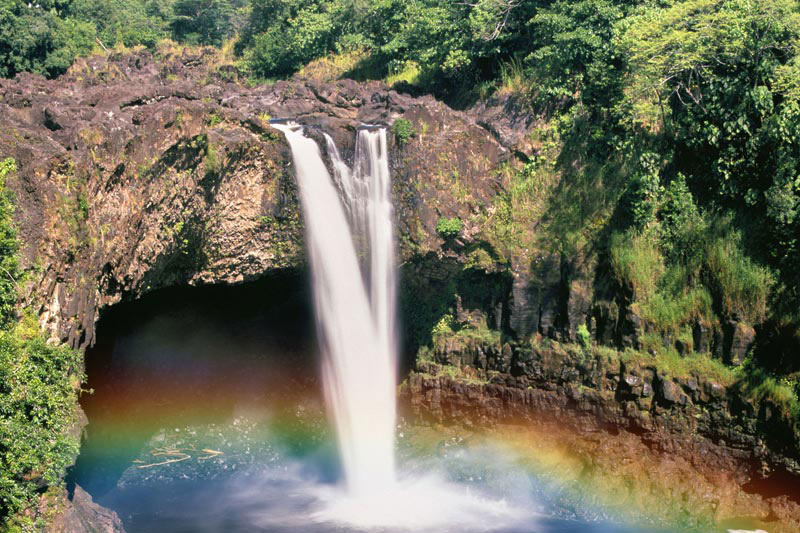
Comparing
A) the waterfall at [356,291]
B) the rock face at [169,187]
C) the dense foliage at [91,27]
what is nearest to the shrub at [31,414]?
the rock face at [169,187]

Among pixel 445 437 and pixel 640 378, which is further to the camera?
pixel 445 437

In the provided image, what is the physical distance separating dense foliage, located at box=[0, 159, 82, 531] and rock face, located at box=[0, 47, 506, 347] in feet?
1.92

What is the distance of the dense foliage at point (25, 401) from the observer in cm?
941

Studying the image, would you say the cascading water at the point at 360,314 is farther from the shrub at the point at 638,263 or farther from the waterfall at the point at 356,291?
the shrub at the point at 638,263

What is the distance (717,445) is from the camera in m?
14.4

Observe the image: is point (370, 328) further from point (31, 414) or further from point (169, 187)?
point (31, 414)

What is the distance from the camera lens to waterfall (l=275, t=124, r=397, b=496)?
1600cm

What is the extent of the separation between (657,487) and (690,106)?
7.35 metres

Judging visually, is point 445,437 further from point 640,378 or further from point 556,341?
point 640,378

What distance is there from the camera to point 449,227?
16500 mm

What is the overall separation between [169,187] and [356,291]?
4883 millimetres

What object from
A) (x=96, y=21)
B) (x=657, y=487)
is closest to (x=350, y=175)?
(x=657, y=487)

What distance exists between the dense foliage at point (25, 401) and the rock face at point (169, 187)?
1.92ft

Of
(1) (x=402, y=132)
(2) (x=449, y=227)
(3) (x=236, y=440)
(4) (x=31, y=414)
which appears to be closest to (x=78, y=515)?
(4) (x=31, y=414)
